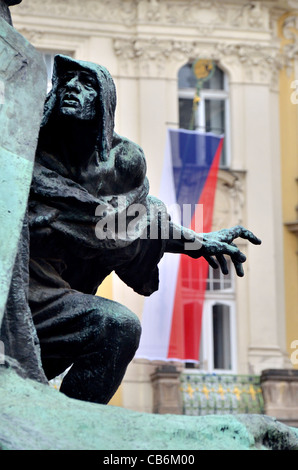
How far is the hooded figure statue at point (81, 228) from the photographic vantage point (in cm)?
468

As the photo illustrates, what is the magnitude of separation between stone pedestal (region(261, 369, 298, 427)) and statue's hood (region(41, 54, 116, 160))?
61.6 feet

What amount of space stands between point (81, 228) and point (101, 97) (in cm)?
40

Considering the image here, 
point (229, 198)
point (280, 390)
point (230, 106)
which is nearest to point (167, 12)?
point (230, 106)

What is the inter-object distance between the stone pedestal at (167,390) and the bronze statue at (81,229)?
18.4m

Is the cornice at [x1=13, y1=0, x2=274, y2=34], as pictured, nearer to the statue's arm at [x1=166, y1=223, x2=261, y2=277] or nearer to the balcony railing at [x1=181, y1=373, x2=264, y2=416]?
the balcony railing at [x1=181, y1=373, x2=264, y2=416]

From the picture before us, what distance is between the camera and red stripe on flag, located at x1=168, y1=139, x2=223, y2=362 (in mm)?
22344

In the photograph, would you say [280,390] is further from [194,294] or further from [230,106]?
[230,106]

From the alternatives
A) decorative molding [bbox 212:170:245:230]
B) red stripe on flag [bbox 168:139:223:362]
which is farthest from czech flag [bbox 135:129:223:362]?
decorative molding [bbox 212:170:245:230]

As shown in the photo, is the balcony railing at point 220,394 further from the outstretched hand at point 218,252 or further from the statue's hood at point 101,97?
the statue's hood at point 101,97

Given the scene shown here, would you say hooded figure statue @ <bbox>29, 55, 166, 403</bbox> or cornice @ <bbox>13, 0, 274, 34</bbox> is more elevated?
cornice @ <bbox>13, 0, 274, 34</bbox>

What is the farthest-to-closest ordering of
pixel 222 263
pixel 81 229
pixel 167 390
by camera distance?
pixel 167 390, pixel 222 263, pixel 81 229

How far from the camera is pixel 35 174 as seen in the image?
4719 millimetres

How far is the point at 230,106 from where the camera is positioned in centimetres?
2536
